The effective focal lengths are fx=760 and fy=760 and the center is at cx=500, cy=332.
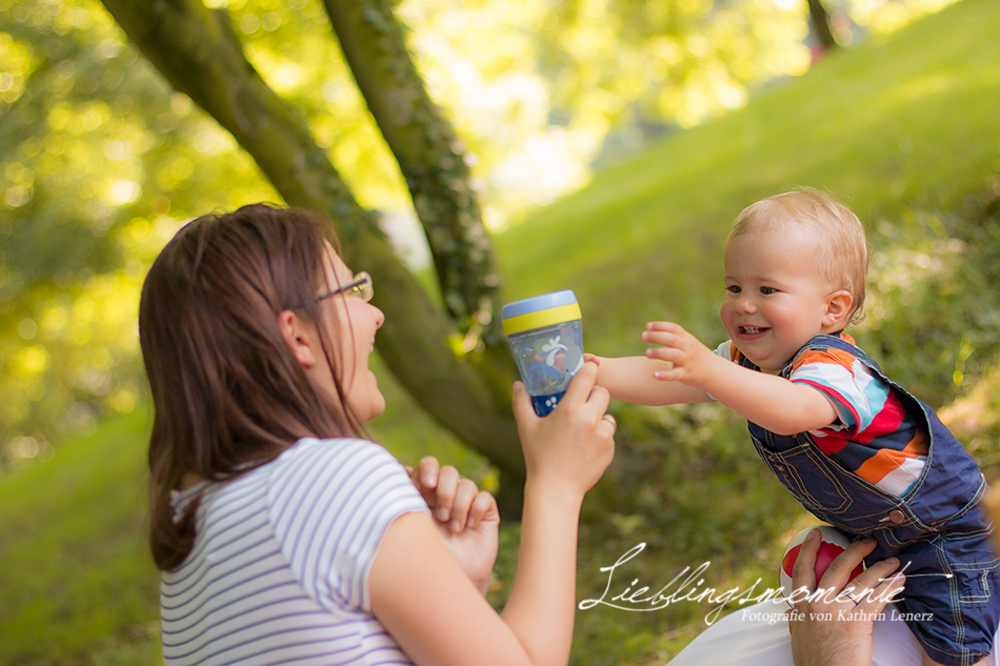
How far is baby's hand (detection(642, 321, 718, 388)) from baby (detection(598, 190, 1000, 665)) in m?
0.04

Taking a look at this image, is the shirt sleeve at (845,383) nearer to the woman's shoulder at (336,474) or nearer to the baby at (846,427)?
the baby at (846,427)

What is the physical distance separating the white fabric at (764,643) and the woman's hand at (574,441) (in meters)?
0.84

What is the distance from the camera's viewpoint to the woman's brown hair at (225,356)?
1460 millimetres

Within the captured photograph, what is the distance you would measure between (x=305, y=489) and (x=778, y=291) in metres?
1.24

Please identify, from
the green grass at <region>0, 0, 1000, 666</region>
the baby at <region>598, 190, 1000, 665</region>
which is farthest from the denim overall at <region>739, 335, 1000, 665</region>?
the green grass at <region>0, 0, 1000, 666</region>

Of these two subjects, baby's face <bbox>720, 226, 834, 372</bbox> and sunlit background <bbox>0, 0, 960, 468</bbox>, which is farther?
sunlit background <bbox>0, 0, 960, 468</bbox>

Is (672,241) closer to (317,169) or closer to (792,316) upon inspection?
(317,169)

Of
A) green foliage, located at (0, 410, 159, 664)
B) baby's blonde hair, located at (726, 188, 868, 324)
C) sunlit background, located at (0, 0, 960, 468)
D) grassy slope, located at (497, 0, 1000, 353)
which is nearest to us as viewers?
baby's blonde hair, located at (726, 188, 868, 324)

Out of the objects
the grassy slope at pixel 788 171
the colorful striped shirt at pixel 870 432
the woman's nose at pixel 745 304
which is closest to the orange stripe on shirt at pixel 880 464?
the colorful striped shirt at pixel 870 432

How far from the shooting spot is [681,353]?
1.60 metres

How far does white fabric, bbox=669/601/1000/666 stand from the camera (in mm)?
1876

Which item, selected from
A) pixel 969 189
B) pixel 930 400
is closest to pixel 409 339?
pixel 930 400

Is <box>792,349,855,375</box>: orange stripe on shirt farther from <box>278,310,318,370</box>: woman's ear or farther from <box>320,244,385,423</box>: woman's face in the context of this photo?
<box>278,310,318,370</box>: woman's ear

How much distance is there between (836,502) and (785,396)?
431 millimetres
